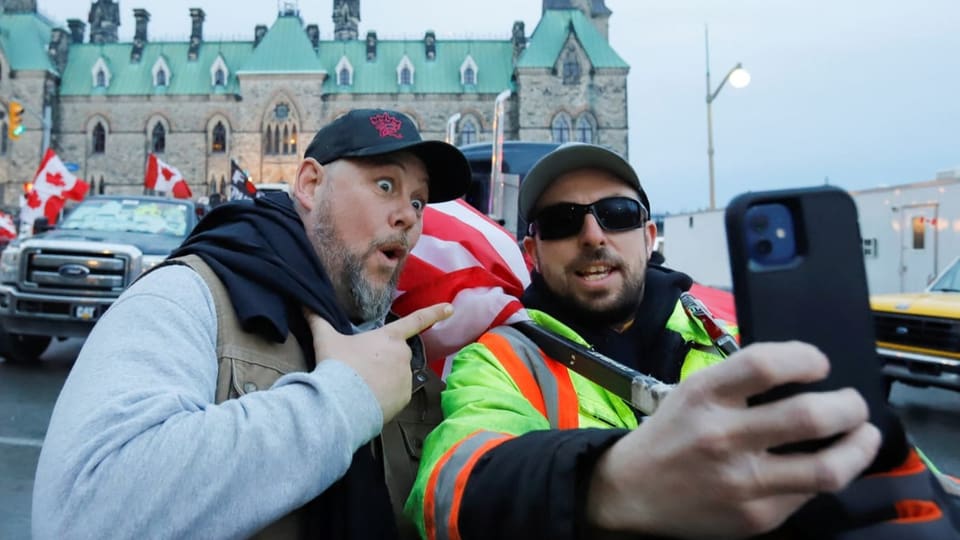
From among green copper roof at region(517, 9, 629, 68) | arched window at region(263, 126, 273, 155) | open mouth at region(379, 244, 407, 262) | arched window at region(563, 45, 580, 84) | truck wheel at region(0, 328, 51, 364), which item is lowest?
truck wheel at region(0, 328, 51, 364)

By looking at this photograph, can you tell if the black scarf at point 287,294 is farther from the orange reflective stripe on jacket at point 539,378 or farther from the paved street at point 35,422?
the paved street at point 35,422

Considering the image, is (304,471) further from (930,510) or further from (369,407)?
(930,510)

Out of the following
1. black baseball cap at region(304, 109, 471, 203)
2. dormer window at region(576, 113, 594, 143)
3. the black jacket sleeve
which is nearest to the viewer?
the black jacket sleeve

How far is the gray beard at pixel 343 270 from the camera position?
6.46 ft

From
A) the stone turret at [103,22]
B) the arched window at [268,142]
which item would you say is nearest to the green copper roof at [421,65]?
the arched window at [268,142]

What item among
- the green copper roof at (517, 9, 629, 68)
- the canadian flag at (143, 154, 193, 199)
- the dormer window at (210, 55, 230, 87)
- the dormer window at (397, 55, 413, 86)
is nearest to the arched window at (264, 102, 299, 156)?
the dormer window at (210, 55, 230, 87)

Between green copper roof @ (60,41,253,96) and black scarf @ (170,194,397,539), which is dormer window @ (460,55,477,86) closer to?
green copper roof @ (60,41,253,96)

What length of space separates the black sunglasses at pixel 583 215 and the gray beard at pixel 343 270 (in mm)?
564

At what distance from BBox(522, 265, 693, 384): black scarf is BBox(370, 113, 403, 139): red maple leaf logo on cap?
0.69 m

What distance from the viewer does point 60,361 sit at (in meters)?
8.53

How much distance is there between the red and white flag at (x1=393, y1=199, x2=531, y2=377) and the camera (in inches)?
85.4

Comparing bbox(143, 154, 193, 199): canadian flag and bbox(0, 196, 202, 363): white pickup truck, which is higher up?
bbox(143, 154, 193, 199): canadian flag

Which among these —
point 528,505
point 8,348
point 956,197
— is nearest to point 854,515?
point 528,505

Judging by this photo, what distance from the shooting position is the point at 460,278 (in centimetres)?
247
